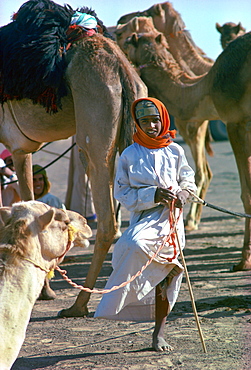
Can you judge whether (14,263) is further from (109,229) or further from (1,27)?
(1,27)

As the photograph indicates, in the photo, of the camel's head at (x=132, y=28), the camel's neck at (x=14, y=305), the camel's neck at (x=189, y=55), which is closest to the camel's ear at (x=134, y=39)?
the camel's head at (x=132, y=28)

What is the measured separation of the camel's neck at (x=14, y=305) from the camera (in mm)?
2932

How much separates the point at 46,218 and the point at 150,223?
1352mm

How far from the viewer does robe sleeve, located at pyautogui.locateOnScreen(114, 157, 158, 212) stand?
4184 mm

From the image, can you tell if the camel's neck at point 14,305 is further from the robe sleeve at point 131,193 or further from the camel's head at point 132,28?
the camel's head at point 132,28

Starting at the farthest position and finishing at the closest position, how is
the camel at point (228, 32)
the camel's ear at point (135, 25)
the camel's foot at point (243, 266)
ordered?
the camel at point (228, 32)
the camel's ear at point (135, 25)
the camel's foot at point (243, 266)

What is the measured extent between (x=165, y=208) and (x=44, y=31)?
2441 mm

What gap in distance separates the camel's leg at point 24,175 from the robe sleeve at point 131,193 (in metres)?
2.16

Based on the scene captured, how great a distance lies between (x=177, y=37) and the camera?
10680 millimetres

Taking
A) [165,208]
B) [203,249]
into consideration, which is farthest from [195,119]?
[165,208]

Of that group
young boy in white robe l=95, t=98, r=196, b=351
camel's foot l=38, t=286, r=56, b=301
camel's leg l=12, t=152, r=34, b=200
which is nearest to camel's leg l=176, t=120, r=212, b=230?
camel's leg l=12, t=152, r=34, b=200

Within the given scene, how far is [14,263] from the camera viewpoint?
9.73ft

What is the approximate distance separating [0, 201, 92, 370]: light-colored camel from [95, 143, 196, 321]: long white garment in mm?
1081

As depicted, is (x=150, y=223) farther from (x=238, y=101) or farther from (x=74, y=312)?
Result: (x=238, y=101)
